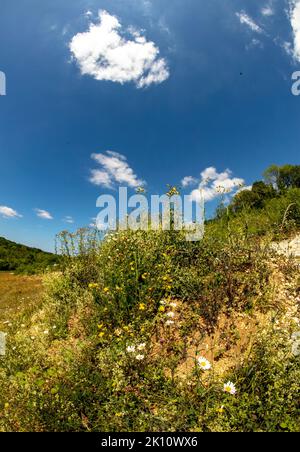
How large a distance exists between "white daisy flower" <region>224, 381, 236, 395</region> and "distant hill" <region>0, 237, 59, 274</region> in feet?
35.8

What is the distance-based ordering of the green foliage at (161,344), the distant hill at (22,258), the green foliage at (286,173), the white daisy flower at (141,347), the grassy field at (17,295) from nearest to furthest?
the green foliage at (161,344) < the white daisy flower at (141,347) < the grassy field at (17,295) < the distant hill at (22,258) < the green foliage at (286,173)

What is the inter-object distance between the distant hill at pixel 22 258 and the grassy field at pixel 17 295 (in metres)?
1.07

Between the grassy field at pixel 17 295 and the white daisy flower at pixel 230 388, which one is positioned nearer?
the white daisy flower at pixel 230 388

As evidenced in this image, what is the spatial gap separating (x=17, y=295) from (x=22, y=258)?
9294mm

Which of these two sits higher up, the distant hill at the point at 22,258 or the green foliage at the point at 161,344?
the distant hill at the point at 22,258

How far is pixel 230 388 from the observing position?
2881 millimetres

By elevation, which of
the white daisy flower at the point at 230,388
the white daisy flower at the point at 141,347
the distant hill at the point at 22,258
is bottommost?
the white daisy flower at the point at 230,388

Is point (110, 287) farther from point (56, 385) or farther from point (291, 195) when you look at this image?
A: point (291, 195)

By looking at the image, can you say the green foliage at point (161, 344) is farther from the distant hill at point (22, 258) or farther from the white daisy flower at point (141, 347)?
the distant hill at point (22, 258)

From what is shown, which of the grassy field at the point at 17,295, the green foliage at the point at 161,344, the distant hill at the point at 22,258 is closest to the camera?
the green foliage at the point at 161,344

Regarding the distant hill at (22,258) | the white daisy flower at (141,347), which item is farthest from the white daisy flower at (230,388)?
the distant hill at (22,258)

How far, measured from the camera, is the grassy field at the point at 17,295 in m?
6.70
